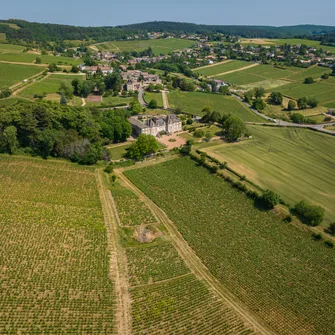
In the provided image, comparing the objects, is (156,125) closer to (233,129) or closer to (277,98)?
(233,129)

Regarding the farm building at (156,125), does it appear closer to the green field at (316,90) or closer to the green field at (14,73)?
the green field at (14,73)

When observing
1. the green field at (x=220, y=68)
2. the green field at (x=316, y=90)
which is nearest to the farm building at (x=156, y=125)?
the green field at (x=316, y=90)

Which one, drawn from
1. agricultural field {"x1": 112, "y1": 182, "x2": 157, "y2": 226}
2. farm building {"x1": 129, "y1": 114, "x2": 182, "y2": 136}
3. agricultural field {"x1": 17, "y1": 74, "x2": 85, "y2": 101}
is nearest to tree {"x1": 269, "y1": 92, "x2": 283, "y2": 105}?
farm building {"x1": 129, "y1": 114, "x2": 182, "y2": 136}

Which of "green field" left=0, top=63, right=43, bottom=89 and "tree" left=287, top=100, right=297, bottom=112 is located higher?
"green field" left=0, top=63, right=43, bottom=89

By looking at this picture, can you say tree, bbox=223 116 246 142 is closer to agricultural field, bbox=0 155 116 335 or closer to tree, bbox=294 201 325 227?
tree, bbox=294 201 325 227

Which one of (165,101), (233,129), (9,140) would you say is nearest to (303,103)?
(233,129)

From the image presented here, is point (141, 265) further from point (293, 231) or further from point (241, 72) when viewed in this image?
point (241, 72)
